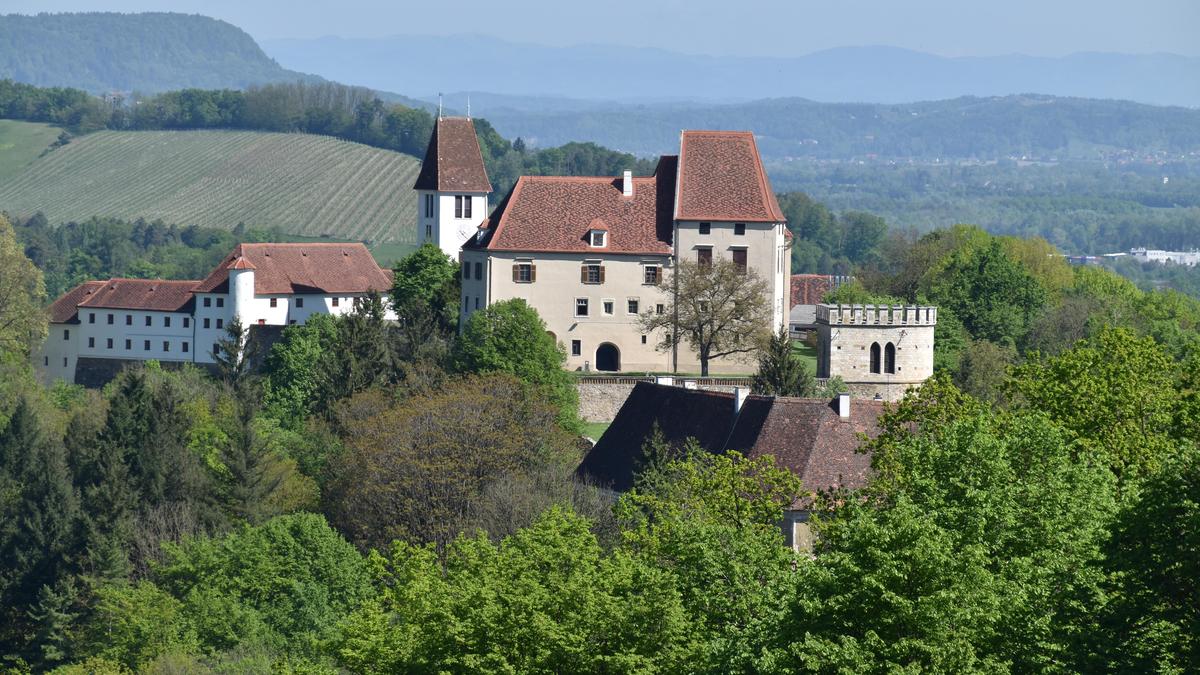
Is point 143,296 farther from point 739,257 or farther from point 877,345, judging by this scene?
point 877,345

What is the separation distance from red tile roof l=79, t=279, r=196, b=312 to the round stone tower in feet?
113

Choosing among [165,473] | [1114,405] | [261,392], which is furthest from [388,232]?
[1114,405]

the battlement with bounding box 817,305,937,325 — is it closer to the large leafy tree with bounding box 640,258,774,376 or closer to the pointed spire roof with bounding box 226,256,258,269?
the large leafy tree with bounding box 640,258,774,376

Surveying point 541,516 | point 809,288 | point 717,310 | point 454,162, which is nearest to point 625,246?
point 717,310

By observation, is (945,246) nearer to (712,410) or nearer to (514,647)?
(712,410)

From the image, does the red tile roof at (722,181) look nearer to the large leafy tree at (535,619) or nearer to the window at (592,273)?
the window at (592,273)

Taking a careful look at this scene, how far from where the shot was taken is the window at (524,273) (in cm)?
7806

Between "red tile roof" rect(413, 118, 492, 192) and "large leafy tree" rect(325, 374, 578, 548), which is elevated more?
"red tile roof" rect(413, 118, 492, 192)

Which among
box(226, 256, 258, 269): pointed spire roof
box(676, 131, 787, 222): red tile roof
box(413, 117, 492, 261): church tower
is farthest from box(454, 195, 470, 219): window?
box(676, 131, 787, 222): red tile roof

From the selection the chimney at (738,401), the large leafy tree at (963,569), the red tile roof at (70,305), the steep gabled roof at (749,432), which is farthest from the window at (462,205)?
the large leafy tree at (963,569)

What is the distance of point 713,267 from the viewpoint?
76.4m

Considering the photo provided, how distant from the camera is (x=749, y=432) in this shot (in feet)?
Result: 165

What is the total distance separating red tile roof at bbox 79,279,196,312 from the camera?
314ft

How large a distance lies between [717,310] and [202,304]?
27.5 metres
